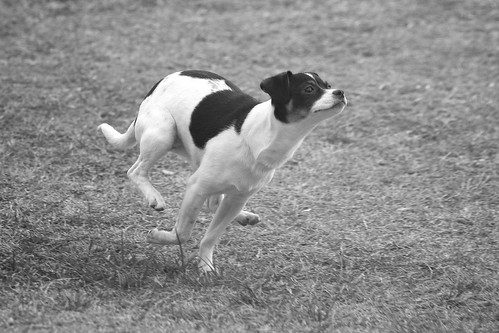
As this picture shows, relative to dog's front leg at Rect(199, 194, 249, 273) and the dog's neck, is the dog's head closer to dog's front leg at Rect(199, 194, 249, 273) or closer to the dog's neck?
the dog's neck

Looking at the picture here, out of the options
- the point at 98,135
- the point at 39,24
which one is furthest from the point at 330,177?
the point at 39,24

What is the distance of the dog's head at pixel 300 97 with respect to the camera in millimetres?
4262

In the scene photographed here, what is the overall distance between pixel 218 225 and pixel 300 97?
44.5 inches

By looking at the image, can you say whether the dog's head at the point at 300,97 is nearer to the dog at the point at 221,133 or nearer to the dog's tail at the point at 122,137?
the dog at the point at 221,133

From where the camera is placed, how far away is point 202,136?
4.76 metres

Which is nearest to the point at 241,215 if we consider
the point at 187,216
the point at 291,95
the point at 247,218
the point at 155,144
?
the point at 247,218

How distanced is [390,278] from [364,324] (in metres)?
0.81

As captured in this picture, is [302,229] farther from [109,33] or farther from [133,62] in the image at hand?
[109,33]

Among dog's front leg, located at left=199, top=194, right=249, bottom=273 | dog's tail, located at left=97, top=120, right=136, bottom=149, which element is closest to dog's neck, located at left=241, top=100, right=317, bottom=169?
dog's front leg, located at left=199, top=194, right=249, bottom=273

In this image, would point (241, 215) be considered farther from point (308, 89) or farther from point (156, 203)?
point (308, 89)

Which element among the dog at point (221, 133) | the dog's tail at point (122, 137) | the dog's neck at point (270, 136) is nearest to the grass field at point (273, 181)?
the dog at point (221, 133)

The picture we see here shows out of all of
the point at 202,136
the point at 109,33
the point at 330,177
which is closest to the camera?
the point at 202,136

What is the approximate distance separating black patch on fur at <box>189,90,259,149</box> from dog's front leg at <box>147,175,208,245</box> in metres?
0.29

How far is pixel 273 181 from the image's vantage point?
673cm
